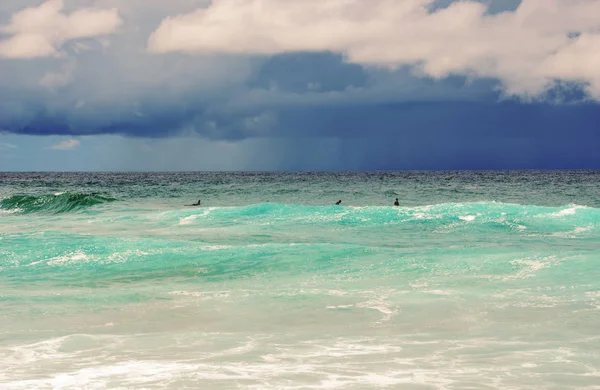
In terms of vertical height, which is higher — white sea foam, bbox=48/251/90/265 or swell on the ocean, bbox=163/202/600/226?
Result: swell on the ocean, bbox=163/202/600/226

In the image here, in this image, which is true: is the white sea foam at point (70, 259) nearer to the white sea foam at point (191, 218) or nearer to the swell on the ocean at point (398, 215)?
the white sea foam at point (191, 218)

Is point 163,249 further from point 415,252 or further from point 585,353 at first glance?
point 585,353

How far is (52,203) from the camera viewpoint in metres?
55.5

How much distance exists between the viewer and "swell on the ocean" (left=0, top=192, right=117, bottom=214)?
52.2 meters

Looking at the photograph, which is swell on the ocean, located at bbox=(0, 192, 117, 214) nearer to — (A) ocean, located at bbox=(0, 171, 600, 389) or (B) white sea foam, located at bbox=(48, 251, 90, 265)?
(A) ocean, located at bbox=(0, 171, 600, 389)

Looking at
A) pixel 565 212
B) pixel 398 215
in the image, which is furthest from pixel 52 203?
pixel 565 212

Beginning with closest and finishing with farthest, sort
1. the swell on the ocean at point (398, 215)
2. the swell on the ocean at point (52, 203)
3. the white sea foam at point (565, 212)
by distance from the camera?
1. the swell on the ocean at point (398, 215)
2. the white sea foam at point (565, 212)
3. the swell on the ocean at point (52, 203)

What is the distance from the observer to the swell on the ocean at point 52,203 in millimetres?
52156

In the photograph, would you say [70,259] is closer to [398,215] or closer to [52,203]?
[398,215]

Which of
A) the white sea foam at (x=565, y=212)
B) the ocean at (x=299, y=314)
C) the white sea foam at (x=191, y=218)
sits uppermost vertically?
the white sea foam at (x=565, y=212)

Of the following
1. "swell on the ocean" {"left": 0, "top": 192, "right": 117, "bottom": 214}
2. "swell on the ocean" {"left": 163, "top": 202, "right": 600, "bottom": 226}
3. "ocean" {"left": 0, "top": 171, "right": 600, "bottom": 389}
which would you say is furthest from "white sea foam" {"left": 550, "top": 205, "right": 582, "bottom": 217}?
"swell on the ocean" {"left": 0, "top": 192, "right": 117, "bottom": 214}

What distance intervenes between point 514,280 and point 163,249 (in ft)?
37.8

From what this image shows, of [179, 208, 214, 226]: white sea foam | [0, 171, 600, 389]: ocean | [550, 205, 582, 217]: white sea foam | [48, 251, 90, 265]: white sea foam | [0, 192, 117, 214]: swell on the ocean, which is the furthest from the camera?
[0, 192, 117, 214]: swell on the ocean

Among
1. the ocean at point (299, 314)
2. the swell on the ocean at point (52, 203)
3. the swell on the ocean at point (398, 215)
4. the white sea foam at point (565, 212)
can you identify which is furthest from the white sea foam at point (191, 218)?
the white sea foam at point (565, 212)
